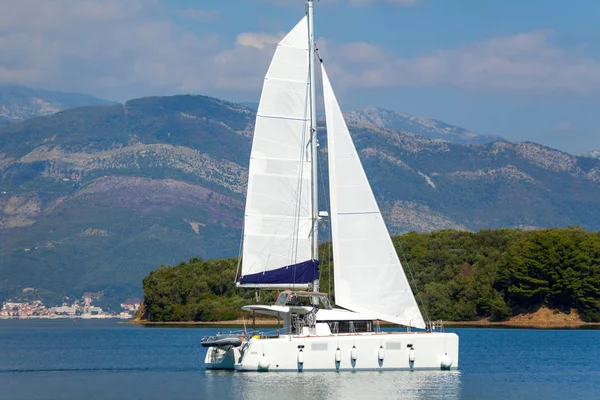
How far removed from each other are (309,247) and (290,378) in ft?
21.8

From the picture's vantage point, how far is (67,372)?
192 ft

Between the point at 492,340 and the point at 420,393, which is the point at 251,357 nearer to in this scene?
the point at 420,393

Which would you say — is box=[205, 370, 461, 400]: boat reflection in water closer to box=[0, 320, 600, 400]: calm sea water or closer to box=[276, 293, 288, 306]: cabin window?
box=[0, 320, 600, 400]: calm sea water

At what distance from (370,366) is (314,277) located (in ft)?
16.6

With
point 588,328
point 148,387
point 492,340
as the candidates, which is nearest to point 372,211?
point 148,387

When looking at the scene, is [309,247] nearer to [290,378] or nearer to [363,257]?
[363,257]

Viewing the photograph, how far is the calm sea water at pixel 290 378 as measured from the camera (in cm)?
4512

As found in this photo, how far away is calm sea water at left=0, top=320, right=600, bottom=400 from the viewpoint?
45125 mm

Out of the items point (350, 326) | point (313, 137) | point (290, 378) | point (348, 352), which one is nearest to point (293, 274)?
point (350, 326)

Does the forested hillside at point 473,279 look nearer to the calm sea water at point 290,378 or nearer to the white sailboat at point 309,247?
the calm sea water at point 290,378

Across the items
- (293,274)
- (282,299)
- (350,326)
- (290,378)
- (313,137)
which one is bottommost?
(290,378)

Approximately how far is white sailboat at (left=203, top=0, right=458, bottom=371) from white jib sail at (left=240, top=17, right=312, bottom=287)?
5cm

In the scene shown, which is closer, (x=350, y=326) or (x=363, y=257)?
(x=350, y=326)

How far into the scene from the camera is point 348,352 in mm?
48562
